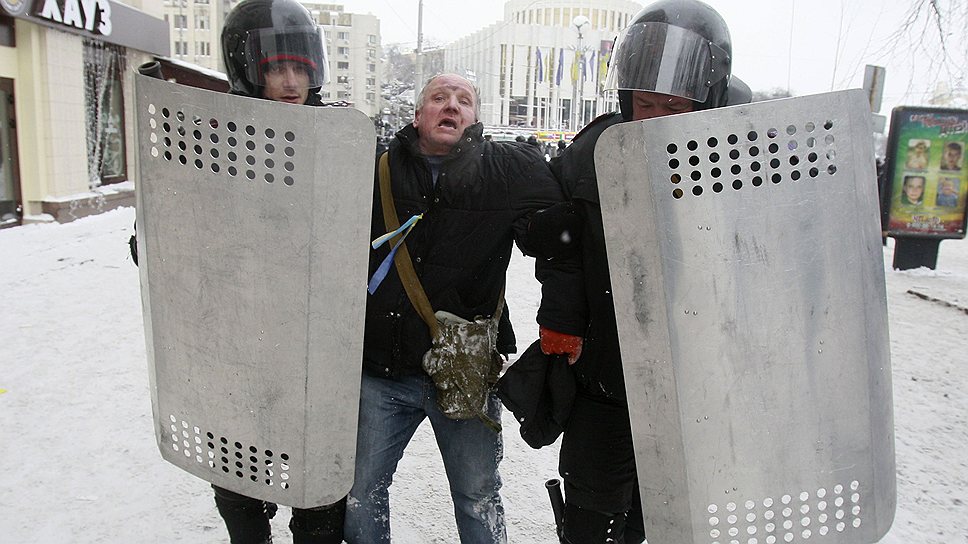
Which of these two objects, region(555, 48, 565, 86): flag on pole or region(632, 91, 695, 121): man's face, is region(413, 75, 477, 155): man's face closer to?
region(632, 91, 695, 121): man's face

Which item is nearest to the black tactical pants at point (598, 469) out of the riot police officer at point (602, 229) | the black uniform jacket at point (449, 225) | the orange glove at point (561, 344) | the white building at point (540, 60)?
the riot police officer at point (602, 229)

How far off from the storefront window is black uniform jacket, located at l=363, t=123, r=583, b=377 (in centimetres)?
1164

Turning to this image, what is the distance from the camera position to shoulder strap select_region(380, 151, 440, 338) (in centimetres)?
208

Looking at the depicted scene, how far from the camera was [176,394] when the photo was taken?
5.60 feet

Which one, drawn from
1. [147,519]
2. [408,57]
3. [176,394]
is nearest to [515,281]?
[147,519]

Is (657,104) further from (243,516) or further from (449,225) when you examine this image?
(243,516)

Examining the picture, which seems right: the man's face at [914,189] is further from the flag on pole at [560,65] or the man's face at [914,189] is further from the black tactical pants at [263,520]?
the flag on pole at [560,65]

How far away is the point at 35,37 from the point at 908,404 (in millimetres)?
11643

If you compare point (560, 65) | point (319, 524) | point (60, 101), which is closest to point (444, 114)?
point (319, 524)

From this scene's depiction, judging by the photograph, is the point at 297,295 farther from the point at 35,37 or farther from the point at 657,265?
the point at 35,37

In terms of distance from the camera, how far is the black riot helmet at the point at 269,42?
2.01 m

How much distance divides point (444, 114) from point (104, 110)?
40.3 feet

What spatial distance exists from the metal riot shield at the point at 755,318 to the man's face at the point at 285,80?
1057mm

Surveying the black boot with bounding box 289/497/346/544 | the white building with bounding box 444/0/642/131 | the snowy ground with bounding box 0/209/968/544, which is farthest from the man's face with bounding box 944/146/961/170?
the white building with bounding box 444/0/642/131
